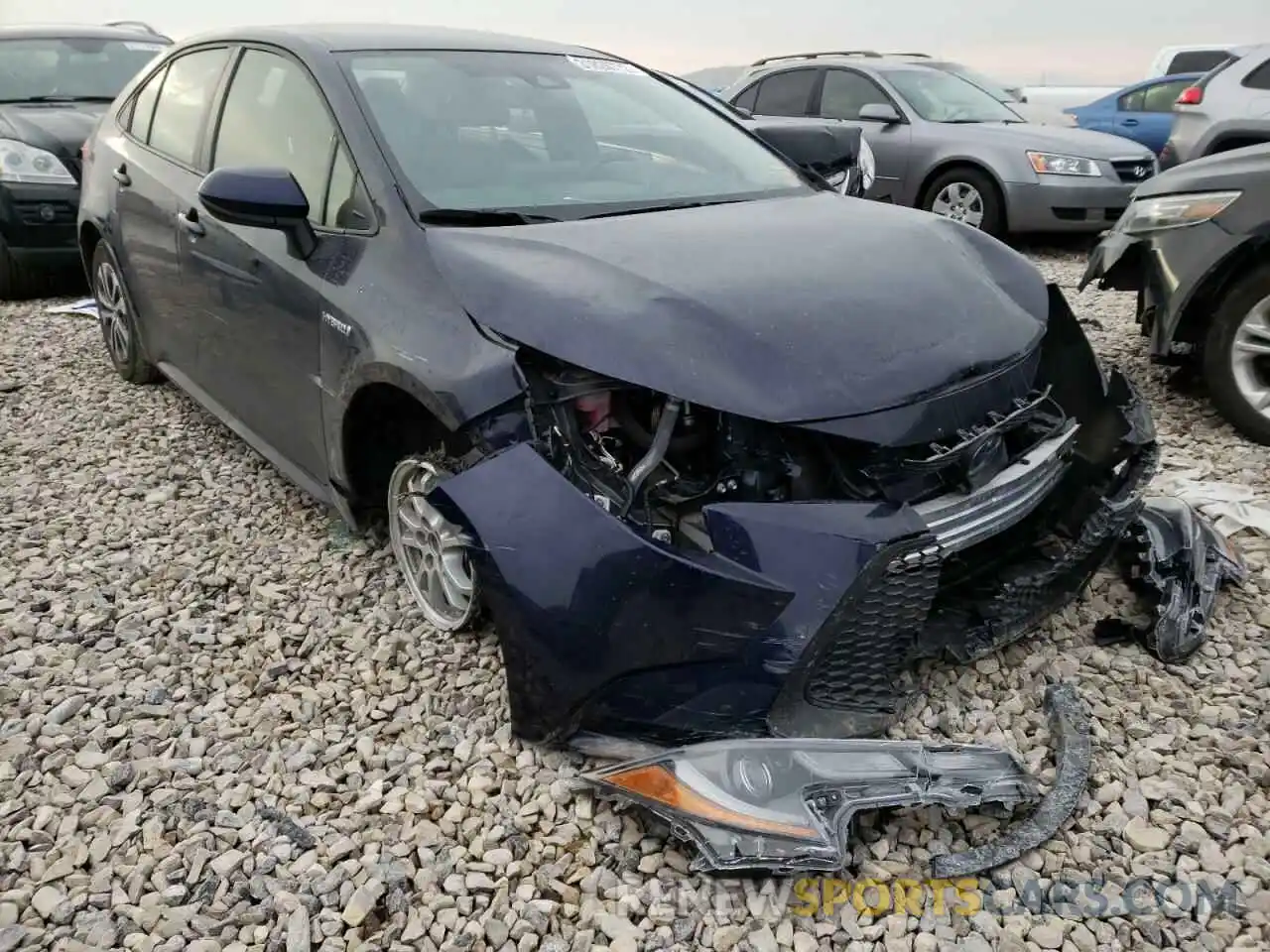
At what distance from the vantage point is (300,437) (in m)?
3.12

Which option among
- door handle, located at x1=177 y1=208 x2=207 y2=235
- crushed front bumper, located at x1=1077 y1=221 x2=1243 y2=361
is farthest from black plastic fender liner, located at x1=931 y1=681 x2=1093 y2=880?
door handle, located at x1=177 y1=208 x2=207 y2=235

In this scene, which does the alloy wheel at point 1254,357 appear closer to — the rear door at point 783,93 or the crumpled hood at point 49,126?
the rear door at point 783,93

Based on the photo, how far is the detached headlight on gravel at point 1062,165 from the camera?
25.2 feet

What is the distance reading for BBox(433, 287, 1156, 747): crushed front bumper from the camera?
2.00 meters

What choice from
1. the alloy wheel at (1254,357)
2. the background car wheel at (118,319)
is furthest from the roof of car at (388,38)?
the alloy wheel at (1254,357)

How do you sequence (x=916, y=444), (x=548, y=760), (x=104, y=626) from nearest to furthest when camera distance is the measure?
(x=916, y=444)
(x=548, y=760)
(x=104, y=626)

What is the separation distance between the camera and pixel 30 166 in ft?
21.1

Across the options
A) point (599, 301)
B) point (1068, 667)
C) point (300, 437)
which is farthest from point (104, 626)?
point (1068, 667)

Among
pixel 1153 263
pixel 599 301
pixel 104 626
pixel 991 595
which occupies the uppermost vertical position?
pixel 599 301

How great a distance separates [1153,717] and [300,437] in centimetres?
251

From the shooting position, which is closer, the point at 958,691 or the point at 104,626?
the point at 958,691

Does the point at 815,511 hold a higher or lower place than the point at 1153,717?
higher

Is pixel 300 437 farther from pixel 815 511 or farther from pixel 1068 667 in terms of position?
pixel 1068 667

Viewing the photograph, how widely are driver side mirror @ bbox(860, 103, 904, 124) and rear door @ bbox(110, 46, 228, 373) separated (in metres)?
5.64
